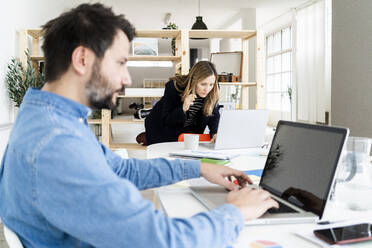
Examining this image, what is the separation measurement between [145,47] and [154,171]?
12.3 ft

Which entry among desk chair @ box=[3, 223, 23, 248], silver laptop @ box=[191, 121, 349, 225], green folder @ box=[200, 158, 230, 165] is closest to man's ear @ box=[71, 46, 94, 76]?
desk chair @ box=[3, 223, 23, 248]

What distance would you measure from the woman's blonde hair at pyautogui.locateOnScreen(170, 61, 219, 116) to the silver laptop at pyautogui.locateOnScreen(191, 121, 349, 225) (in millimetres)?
1589

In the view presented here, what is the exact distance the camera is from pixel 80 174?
1.97ft

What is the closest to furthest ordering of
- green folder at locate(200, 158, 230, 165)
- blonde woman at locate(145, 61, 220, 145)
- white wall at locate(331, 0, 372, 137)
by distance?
green folder at locate(200, 158, 230, 165) < blonde woman at locate(145, 61, 220, 145) < white wall at locate(331, 0, 372, 137)

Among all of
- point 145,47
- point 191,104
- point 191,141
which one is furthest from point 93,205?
point 145,47

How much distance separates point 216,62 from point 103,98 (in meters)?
3.91

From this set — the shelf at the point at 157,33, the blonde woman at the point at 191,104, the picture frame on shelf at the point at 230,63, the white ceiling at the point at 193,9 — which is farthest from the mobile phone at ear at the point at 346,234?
the white ceiling at the point at 193,9

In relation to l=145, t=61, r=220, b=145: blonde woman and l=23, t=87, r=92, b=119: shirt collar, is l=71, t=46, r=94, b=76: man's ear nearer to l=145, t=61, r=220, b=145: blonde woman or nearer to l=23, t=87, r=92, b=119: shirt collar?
l=23, t=87, r=92, b=119: shirt collar

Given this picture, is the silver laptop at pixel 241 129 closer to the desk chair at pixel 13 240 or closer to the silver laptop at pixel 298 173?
the silver laptop at pixel 298 173

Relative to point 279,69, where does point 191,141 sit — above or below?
below

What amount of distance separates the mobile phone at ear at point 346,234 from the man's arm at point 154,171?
1.48ft

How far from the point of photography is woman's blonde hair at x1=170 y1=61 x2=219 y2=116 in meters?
2.77

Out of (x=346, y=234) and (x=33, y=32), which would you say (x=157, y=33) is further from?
(x=346, y=234)

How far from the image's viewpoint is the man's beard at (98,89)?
76cm
